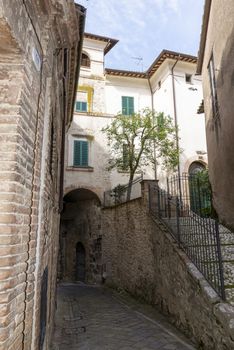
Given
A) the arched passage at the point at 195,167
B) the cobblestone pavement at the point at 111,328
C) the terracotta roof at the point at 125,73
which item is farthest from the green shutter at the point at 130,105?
the cobblestone pavement at the point at 111,328

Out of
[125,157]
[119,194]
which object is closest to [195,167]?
[125,157]

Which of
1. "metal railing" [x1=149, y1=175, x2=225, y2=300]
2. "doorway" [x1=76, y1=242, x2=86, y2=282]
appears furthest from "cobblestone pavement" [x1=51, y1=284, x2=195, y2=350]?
"doorway" [x1=76, y1=242, x2=86, y2=282]

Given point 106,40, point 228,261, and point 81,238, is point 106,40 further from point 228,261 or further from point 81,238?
point 228,261

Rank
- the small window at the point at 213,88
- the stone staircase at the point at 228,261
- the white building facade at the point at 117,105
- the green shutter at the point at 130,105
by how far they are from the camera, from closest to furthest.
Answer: the stone staircase at the point at 228,261
the small window at the point at 213,88
the white building facade at the point at 117,105
the green shutter at the point at 130,105

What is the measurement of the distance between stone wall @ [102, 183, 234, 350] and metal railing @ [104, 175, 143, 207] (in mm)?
789

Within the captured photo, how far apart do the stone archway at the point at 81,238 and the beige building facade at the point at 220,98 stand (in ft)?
25.4

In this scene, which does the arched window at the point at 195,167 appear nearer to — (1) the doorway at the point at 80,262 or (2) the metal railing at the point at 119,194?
(2) the metal railing at the point at 119,194

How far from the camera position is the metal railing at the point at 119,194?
15173 mm

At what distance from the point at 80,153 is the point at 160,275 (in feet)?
31.8

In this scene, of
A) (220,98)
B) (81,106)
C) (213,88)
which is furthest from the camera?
(81,106)

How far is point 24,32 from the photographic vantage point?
8.45ft

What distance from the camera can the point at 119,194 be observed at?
15953mm

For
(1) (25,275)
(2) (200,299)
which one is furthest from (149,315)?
(1) (25,275)

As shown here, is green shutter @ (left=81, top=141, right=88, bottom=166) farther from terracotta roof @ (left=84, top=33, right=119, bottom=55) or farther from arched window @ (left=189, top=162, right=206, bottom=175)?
terracotta roof @ (left=84, top=33, right=119, bottom=55)
